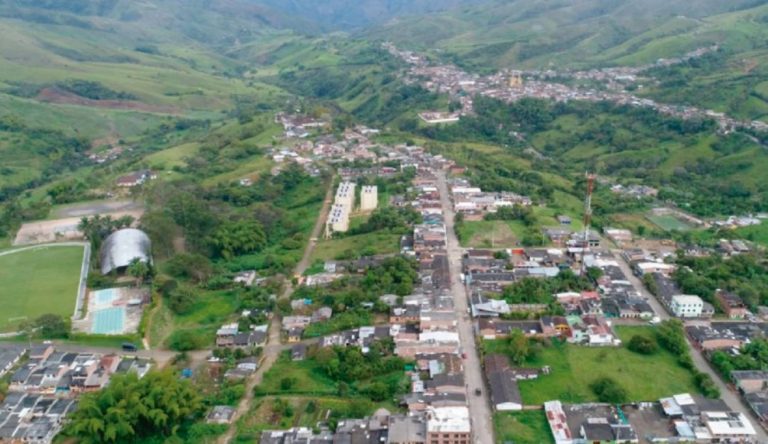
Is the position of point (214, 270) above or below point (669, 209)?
below

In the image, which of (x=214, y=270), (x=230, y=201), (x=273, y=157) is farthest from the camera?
(x=273, y=157)

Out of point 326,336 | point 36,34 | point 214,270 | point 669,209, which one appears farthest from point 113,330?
point 36,34

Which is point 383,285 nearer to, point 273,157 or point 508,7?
point 273,157

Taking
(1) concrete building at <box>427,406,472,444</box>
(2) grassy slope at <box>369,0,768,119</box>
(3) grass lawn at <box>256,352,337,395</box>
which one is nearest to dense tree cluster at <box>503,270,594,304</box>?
(1) concrete building at <box>427,406,472,444</box>

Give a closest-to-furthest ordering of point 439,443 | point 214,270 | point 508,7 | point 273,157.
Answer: point 439,443 < point 214,270 < point 273,157 < point 508,7

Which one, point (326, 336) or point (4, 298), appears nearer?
point (326, 336)
